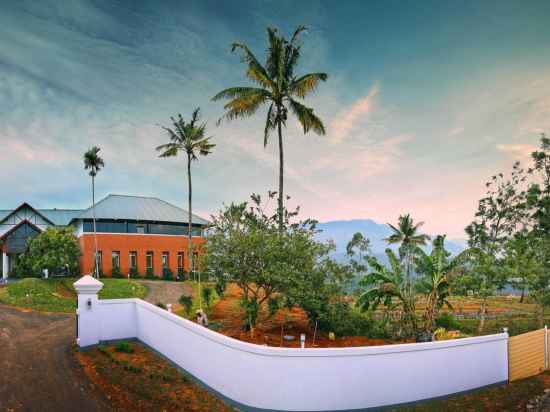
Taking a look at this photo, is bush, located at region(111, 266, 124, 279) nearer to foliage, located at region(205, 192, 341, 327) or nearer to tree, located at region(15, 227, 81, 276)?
tree, located at region(15, 227, 81, 276)

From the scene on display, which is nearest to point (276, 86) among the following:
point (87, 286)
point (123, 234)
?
point (87, 286)

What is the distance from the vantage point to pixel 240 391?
905 centimetres

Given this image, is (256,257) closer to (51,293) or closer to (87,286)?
(87,286)

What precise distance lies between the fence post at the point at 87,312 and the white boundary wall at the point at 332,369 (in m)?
2.86

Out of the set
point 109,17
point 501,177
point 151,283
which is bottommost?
point 151,283

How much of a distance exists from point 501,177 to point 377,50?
990 inches

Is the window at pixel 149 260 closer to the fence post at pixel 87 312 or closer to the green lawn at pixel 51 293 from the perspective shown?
the green lawn at pixel 51 293

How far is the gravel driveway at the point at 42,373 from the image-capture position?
355 inches

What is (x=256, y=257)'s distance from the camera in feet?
51.0

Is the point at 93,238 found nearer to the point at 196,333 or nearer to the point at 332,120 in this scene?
the point at 332,120

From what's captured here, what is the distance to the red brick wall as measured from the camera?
1548 inches

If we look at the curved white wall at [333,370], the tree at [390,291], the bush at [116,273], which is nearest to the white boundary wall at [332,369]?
the curved white wall at [333,370]

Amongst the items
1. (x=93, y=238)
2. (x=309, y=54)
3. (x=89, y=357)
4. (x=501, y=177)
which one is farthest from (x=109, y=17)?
(x=501, y=177)

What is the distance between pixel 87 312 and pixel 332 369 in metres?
9.15
